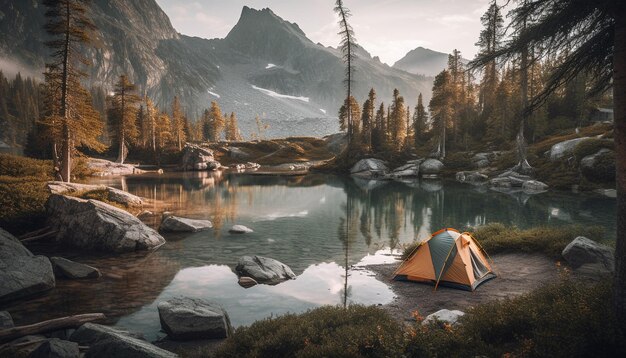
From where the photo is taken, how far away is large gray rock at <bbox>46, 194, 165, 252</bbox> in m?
18.8

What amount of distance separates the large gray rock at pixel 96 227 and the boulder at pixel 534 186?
42.2 meters

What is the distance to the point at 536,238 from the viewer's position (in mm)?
18062

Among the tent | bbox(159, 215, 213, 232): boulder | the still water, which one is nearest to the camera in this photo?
the still water

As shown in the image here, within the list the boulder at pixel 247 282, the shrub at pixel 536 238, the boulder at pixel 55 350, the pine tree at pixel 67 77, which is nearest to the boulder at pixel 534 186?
the shrub at pixel 536 238

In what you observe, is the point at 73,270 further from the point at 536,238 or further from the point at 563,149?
Answer: the point at 563,149

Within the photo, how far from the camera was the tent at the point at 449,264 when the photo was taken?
47.1ft

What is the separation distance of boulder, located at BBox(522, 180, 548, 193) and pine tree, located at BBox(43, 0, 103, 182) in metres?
47.7

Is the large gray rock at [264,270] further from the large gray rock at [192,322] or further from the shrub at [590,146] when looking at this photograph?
the shrub at [590,146]

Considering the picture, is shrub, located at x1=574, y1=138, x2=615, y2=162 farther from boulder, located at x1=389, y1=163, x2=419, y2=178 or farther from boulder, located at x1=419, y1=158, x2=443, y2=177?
boulder, located at x1=389, y1=163, x2=419, y2=178

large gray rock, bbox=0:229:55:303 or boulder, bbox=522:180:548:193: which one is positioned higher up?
boulder, bbox=522:180:548:193

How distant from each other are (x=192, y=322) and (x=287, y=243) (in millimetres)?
11449

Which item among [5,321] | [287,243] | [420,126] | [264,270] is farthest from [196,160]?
[5,321]

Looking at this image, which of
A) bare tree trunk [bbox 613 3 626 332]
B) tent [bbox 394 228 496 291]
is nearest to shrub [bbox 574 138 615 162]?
tent [bbox 394 228 496 291]

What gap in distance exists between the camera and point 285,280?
51.2 feet
